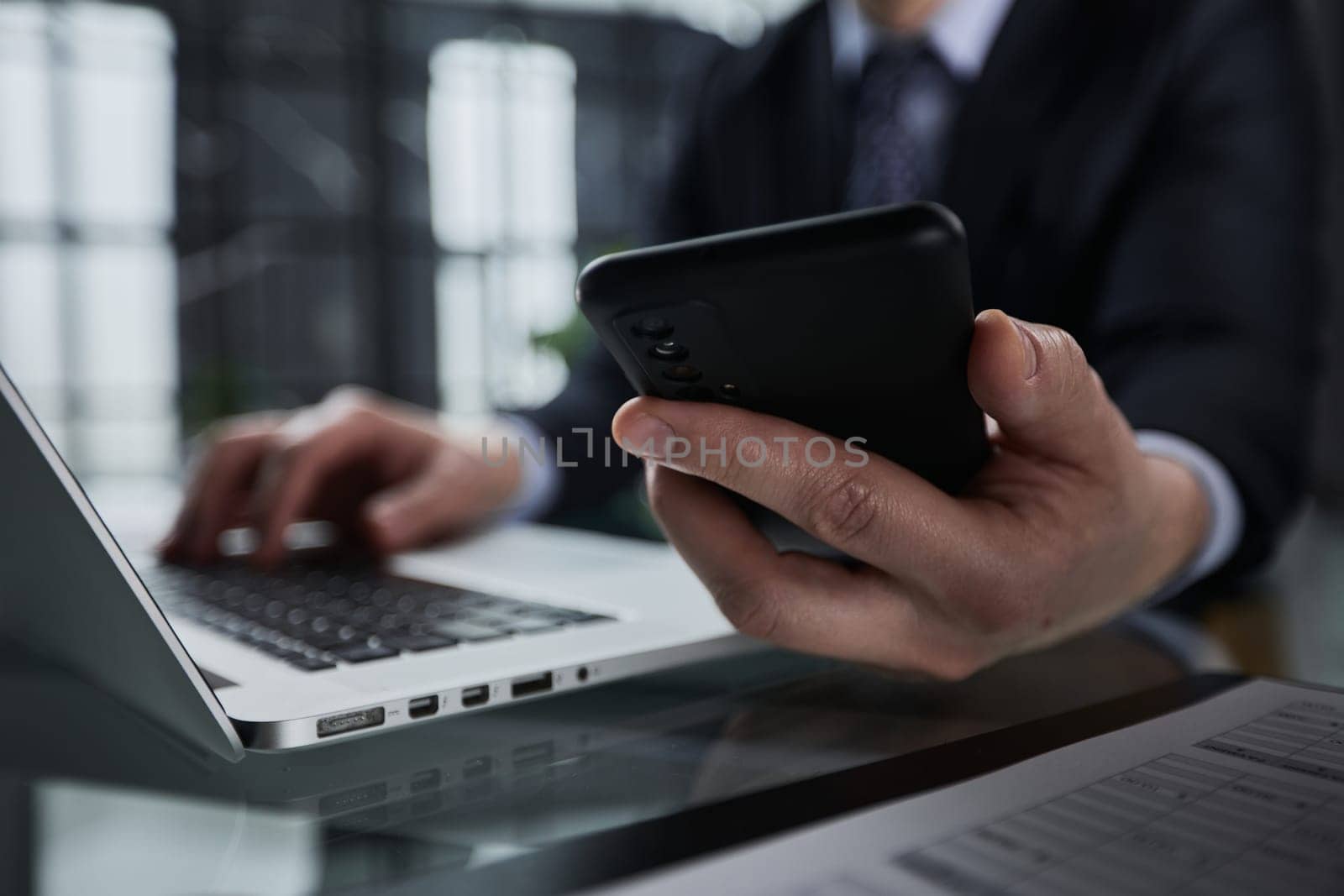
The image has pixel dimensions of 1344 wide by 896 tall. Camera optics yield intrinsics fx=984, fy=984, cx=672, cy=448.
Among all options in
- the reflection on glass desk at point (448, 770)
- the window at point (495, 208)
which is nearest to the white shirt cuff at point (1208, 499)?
the reflection on glass desk at point (448, 770)

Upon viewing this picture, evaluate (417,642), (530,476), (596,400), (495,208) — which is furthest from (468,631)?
(495,208)

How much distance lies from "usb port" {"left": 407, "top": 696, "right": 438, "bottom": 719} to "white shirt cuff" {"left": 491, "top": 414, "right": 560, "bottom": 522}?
0.46 m

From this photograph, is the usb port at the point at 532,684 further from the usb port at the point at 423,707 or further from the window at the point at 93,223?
the window at the point at 93,223

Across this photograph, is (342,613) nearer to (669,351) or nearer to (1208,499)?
(669,351)

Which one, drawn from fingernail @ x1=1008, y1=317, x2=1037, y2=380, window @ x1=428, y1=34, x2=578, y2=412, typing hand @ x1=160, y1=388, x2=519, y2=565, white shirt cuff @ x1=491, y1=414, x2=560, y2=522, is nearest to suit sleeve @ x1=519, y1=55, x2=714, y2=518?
white shirt cuff @ x1=491, y1=414, x2=560, y2=522

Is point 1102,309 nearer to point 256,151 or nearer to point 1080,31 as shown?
point 1080,31

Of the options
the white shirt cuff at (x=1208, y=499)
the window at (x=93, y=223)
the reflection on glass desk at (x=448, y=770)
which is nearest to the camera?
the reflection on glass desk at (x=448, y=770)

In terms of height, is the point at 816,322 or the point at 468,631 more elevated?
the point at 816,322

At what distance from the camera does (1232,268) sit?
0.59 m

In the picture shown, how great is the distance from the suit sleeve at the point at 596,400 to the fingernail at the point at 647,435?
455 mm

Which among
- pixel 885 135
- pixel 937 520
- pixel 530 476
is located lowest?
pixel 530 476

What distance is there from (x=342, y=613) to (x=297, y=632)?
40mm

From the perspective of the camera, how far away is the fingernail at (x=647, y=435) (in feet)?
0.88

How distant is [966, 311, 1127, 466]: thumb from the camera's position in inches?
9.9
